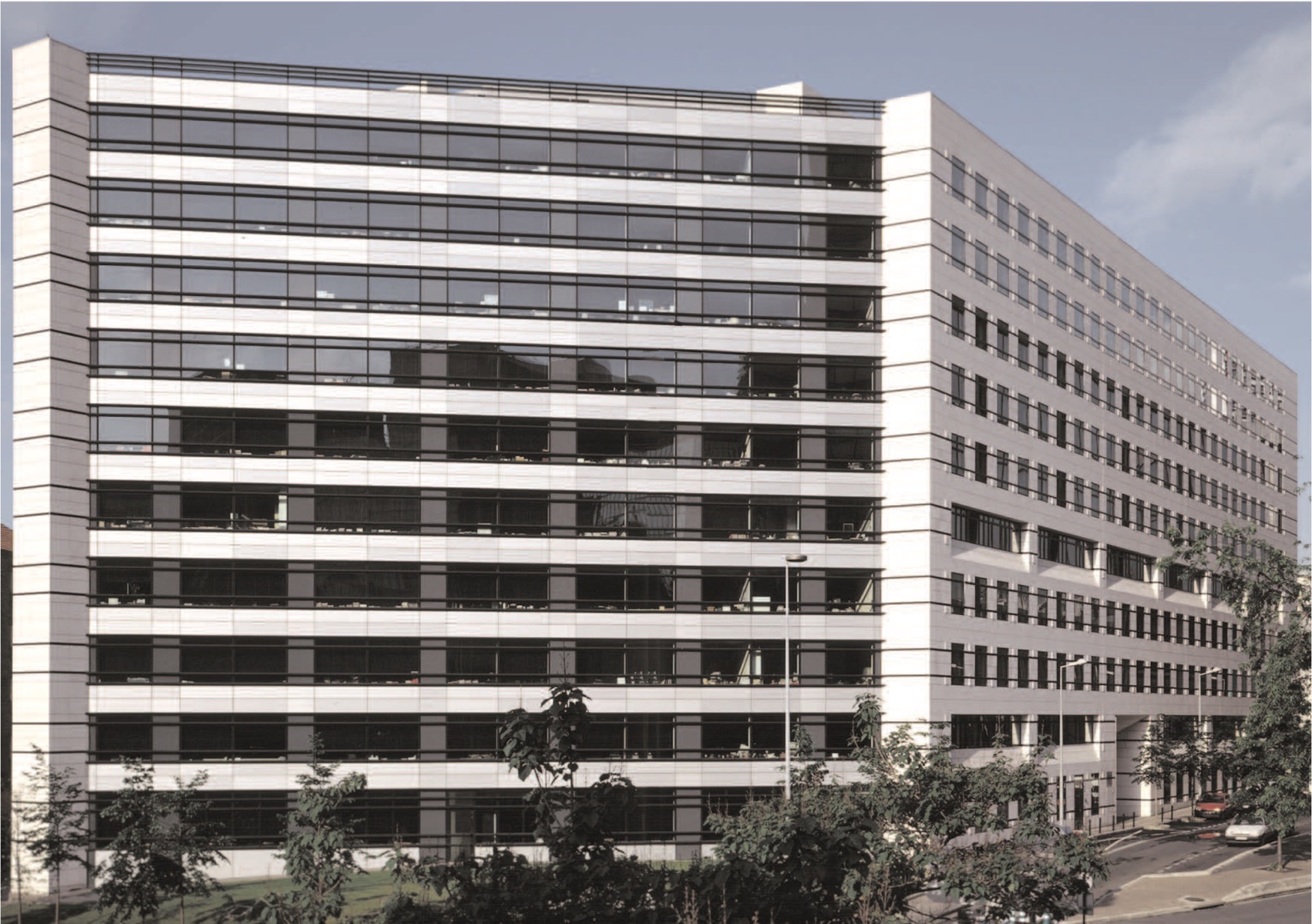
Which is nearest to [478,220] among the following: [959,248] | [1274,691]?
[959,248]

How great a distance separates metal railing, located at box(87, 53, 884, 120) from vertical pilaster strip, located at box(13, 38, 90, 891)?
288cm


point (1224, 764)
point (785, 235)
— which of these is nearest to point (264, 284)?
point (785, 235)

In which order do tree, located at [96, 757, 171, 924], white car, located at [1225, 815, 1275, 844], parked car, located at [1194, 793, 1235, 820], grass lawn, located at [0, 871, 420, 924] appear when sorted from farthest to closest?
1. parked car, located at [1194, 793, 1235, 820]
2. white car, located at [1225, 815, 1275, 844]
3. grass lawn, located at [0, 871, 420, 924]
4. tree, located at [96, 757, 171, 924]

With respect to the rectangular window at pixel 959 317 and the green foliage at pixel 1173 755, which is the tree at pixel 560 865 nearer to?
the rectangular window at pixel 959 317

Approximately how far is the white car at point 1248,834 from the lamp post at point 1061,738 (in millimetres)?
8106

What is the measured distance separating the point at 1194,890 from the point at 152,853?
131ft

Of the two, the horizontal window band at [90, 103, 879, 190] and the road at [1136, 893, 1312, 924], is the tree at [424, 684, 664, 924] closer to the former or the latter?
the road at [1136, 893, 1312, 924]

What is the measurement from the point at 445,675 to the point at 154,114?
1031 inches

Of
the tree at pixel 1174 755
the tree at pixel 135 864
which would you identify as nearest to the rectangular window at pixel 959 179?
the tree at pixel 1174 755

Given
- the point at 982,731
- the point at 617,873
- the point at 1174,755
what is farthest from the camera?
the point at 1174,755

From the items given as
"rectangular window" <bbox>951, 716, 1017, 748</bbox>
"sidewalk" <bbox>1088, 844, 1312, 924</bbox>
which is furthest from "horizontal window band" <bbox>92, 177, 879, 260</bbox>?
"sidewalk" <bbox>1088, 844, 1312, 924</bbox>

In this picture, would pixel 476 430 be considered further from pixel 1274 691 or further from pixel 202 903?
pixel 1274 691

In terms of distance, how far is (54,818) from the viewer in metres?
46.2

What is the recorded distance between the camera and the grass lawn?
140ft
